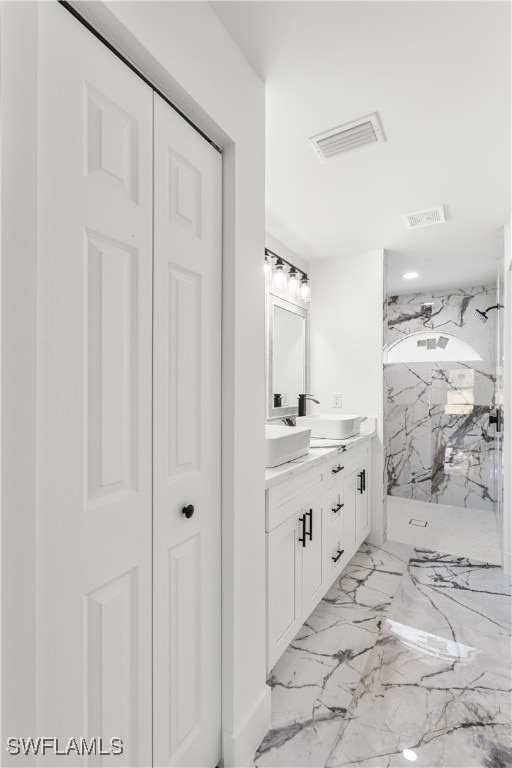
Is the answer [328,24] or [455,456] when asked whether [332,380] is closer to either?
[455,456]

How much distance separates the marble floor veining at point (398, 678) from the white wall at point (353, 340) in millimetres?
838

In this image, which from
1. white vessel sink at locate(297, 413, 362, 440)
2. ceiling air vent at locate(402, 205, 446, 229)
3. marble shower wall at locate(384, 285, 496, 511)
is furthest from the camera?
marble shower wall at locate(384, 285, 496, 511)

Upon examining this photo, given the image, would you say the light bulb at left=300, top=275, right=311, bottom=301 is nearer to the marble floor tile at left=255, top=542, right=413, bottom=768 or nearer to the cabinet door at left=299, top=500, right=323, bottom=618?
the cabinet door at left=299, top=500, right=323, bottom=618

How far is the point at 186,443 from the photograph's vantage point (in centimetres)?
114

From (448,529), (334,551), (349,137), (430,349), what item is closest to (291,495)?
(334,551)

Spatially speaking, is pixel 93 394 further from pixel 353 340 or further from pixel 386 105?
pixel 353 340

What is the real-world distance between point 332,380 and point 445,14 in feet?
7.87

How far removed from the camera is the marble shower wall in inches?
Answer: 162

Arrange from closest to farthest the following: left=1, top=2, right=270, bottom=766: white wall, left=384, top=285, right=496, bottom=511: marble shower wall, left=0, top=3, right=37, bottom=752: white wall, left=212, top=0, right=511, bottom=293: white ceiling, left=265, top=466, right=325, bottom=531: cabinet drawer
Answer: left=0, top=3, right=37, bottom=752: white wall
left=1, top=2, right=270, bottom=766: white wall
left=212, top=0, right=511, bottom=293: white ceiling
left=265, top=466, right=325, bottom=531: cabinet drawer
left=384, top=285, right=496, bottom=511: marble shower wall

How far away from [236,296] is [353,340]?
2.13 meters

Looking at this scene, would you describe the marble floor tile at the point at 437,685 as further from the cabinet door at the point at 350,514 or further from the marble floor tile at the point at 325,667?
the cabinet door at the point at 350,514

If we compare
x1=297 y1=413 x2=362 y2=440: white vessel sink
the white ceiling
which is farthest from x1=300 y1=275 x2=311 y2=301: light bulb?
x1=297 y1=413 x2=362 y2=440: white vessel sink

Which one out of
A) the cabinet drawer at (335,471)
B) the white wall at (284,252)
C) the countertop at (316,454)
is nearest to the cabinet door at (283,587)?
the countertop at (316,454)

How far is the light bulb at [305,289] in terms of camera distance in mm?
3236
